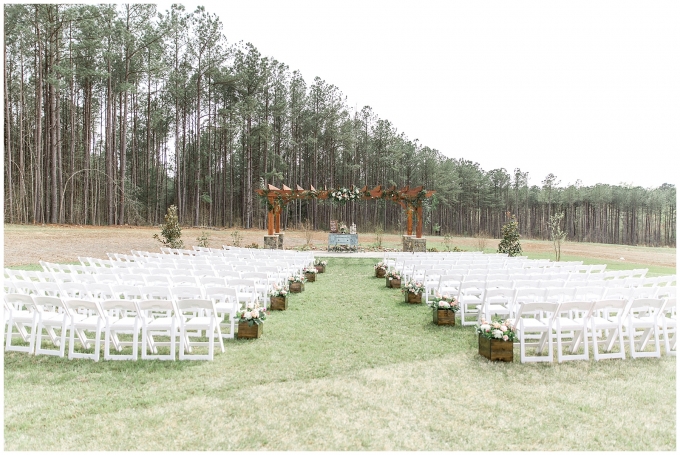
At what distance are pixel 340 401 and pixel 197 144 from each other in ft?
109

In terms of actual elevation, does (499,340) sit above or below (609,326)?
below

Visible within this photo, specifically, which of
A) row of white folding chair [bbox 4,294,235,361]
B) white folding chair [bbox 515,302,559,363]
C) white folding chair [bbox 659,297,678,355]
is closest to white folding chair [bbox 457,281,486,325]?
white folding chair [bbox 515,302,559,363]

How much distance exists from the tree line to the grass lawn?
1554 cm

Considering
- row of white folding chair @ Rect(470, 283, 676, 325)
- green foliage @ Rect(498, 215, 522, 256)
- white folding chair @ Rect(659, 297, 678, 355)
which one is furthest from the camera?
green foliage @ Rect(498, 215, 522, 256)

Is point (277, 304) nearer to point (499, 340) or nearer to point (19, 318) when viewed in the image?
point (19, 318)

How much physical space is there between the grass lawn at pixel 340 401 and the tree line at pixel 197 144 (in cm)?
1554

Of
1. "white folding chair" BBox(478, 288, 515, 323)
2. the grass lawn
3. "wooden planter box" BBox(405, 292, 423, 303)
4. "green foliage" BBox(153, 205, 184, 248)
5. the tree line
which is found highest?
the tree line

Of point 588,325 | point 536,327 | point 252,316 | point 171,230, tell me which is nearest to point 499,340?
point 536,327

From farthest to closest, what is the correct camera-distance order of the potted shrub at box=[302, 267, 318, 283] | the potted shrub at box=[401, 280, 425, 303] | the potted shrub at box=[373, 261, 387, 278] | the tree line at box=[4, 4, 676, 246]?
the tree line at box=[4, 4, 676, 246] → the potted shrub at box=[373, 261, 387, 278] → the potted shrub at box=[302, 267, 318, 283] → the potted shrub at box=[401, 280, 425, 303]

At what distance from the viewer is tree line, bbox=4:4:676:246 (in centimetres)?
2595

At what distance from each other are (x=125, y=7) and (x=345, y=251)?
76.0ft

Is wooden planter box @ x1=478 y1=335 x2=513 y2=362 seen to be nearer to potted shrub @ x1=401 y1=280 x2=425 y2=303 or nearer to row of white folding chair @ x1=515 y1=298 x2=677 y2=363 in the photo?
row of white folding chair @ x1=515 y1=298 x2=677 y2=363

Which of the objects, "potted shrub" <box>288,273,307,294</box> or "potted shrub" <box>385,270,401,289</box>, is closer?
"potted shrub" <box>288,273,307,294</box>

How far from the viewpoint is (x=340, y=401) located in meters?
3.78
